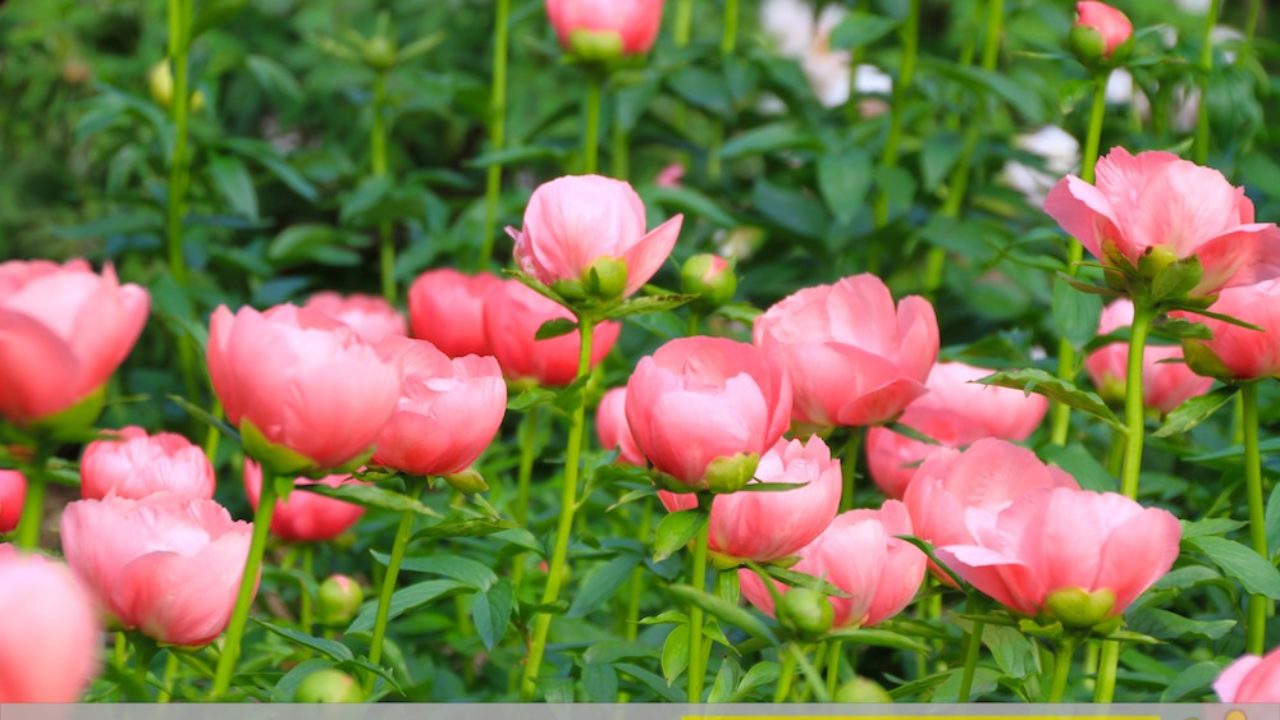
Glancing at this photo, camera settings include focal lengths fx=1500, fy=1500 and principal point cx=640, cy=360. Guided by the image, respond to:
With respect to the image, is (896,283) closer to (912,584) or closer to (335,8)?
(335,8)

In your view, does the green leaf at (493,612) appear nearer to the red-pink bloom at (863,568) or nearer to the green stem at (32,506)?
the red-pink bloom at (863,568)

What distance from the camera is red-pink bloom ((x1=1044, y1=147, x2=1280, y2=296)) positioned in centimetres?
64

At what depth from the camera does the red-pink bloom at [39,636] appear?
0.37 metres

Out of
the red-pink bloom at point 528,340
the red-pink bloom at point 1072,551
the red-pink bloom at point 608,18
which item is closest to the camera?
the red-pink bloom at point 1072,551

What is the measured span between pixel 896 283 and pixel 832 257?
305mm

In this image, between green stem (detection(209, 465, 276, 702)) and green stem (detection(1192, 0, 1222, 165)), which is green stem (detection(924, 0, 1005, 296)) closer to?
green stem (detection(1192, 0, 1222, 165))

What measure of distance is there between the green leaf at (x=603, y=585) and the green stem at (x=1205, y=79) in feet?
1.90

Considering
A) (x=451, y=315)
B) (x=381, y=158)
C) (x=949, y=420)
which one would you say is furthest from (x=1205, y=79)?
(x=381, y=158)

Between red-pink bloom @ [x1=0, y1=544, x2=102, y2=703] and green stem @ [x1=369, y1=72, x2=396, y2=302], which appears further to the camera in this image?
green stem @ [x1=369, y1=72, x2=396, y2=302]

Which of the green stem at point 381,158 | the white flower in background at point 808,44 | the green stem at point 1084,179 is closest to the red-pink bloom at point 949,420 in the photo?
the green stem at point 1084,179

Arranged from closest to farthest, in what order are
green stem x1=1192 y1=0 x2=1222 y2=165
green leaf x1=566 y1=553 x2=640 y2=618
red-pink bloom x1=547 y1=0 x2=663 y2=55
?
green leaf x1=566 y1=553 x2=640 y2=618 → green stem x1=1192 y1=0 x2=1222 y2=165 → red-pink bloom x1=547 y1=0 x2=663 y2=55

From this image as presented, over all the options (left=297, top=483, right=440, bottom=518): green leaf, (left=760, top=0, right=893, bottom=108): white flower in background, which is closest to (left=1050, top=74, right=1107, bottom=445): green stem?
(left=297, top=483, right=440, bottom=518): green leaf

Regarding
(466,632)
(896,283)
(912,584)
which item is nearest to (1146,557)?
(912,584)

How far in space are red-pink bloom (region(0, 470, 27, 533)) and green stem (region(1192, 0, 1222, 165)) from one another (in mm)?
830
